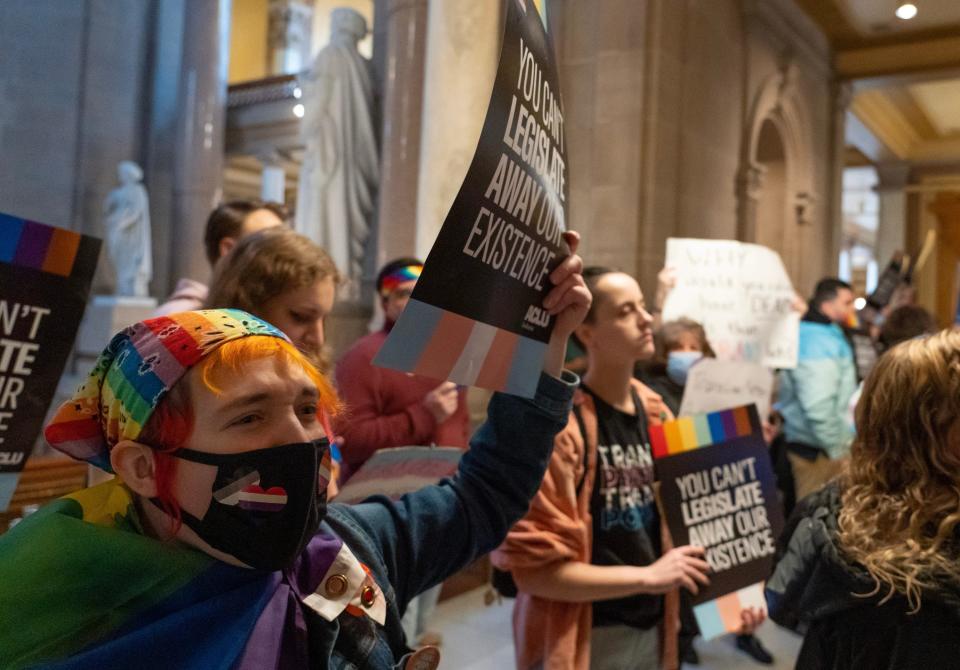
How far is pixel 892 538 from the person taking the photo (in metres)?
1.52

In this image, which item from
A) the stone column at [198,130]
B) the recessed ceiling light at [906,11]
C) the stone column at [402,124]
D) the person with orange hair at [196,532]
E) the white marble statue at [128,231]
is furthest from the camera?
the stone column at [198,130]

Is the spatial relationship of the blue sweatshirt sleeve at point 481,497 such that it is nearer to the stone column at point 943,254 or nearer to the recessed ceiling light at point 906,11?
the recessed ceiling light at point 906,11

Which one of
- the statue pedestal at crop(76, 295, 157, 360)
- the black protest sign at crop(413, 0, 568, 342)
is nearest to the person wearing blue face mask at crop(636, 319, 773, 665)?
the black protest sign at crop(413, 0, 568, 342)

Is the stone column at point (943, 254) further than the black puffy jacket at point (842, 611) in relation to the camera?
Yes

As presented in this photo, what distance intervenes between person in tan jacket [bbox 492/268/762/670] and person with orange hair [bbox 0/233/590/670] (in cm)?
91

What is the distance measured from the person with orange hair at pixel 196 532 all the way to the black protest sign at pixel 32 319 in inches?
28.0

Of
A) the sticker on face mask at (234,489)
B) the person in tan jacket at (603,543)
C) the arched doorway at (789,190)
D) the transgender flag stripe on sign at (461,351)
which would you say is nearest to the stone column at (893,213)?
the arched doorway at (789,190)

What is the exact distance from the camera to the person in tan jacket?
2049 mm

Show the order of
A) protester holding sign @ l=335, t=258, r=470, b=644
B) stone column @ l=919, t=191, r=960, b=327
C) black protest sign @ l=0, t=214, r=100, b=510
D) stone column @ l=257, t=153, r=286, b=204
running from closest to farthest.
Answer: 1. black protest sign @ l=0, t=214, r=100, b=510
2. protester holding sign @ l=335, t=258, r=470, b=644
3. stone column @ l=257, t=153, r=286, b=204
4. stone column @ l=919, t=191, r=960, b=327

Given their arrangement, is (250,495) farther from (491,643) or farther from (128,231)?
(128,231)

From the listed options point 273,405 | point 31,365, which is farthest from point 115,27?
point 273,405

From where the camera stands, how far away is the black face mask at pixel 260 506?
101 centimetres

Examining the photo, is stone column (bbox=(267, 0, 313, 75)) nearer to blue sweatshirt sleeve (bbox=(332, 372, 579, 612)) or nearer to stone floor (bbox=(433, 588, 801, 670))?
stone floor (bbox=(433, 588, 801, 670))

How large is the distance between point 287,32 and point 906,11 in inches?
626
